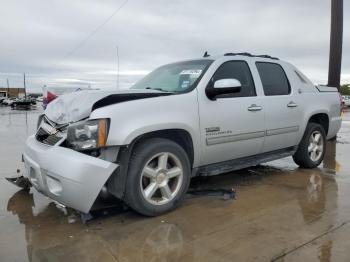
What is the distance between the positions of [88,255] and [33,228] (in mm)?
909

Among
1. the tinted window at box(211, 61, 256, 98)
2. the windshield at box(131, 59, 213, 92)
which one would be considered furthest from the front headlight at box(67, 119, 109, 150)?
the tinted window at box(211, 61, 256, 98)

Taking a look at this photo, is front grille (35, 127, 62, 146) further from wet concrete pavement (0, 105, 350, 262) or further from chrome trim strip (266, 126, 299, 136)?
chrome trim strip (266, 126, 299, 136)

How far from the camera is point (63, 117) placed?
3996 millimetres

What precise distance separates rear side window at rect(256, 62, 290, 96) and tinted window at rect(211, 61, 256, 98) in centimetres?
28

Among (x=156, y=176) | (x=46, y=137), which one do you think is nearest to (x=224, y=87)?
(x=156, y=176)

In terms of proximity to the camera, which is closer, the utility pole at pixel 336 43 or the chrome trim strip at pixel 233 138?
the chrome trim strip at pixel 233 138

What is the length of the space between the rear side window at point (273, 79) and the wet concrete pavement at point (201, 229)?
1.35 meters

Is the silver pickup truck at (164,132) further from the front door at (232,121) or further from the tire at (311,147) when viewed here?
the tire at (311,147)

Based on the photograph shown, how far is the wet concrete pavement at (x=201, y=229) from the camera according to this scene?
10.3 ft

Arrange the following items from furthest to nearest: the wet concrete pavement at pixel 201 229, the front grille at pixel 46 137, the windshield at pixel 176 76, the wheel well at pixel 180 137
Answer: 1. the windshield at pixel 176 76
2. the wheel well at pixel 180 137
3. the front grille at pixel 46 137
4. the wet concrete pavement at pixel 201 229

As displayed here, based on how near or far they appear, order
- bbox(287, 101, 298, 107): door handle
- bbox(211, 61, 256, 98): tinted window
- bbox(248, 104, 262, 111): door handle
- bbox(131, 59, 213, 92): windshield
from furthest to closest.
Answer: bbox(287, 101, 298, 107): door handle, bbox(248, 104, 262, 111): door handle, bbox(211, 61, 256, 98): tinted window, bbox(131, 59, 213, 92): windshield

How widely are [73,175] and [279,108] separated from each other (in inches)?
124

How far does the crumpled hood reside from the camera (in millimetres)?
3824

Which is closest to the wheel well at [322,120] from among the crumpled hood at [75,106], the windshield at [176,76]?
the windshield at [176,76]
